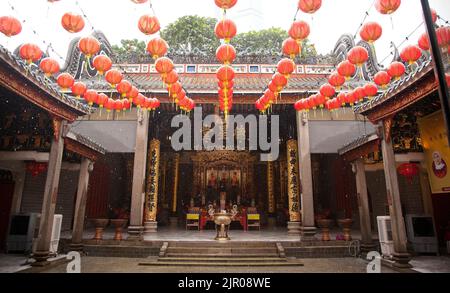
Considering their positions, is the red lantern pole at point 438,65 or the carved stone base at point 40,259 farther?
the carved stone base at point 40,259

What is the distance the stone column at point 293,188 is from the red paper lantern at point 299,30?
6.37 meters

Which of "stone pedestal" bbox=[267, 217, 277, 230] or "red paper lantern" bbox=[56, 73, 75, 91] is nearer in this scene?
"red paper lantern" bbox=[56, 73, 75, 91]

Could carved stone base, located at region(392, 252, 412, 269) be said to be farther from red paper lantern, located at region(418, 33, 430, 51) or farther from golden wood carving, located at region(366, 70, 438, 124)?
red paper lantern, located at region(418, 33, 430, 51)

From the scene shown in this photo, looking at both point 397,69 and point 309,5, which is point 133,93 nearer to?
point 309,5

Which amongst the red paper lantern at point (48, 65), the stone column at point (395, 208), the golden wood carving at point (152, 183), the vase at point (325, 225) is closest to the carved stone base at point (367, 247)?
the vase at point (325, 225)

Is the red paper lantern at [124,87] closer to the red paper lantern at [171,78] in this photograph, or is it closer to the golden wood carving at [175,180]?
the red paper lantern at [171,78]

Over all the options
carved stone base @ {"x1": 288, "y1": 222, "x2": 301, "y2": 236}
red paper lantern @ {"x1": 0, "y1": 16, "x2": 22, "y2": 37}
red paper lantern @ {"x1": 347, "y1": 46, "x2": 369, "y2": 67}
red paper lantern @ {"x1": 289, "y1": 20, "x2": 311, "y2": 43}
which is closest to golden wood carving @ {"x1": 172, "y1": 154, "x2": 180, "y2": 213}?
carved stone base @ {"x1": 288, "y1": 222, "x2": 301, "y2": 236}

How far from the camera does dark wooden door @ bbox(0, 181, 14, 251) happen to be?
7.96 meters

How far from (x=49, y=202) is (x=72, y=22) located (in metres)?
4.09

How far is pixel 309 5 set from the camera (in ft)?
15.8

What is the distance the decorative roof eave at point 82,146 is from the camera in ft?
24.3

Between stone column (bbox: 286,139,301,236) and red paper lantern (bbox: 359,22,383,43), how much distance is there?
6.28m

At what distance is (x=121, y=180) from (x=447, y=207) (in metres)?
13.5
